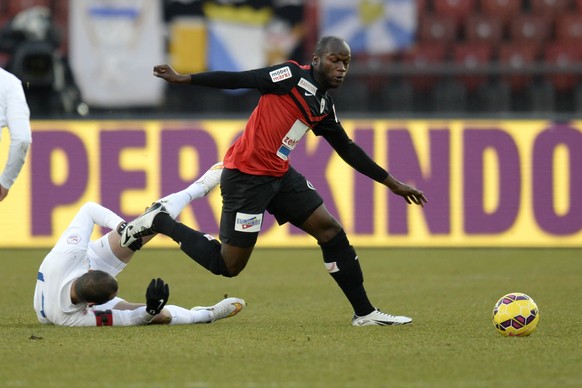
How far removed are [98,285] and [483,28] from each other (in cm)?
1171

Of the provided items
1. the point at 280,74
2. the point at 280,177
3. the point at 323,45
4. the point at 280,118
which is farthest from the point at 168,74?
the point at 280,177

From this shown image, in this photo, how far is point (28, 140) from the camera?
7.66 meters

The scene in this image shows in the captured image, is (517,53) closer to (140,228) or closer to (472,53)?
(472,53)

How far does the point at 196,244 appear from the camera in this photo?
319 inches

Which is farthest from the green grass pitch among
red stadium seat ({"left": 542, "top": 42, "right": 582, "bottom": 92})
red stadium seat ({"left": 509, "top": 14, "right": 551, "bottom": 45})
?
red stadium seat ({"left": 509, "top": 14, "right": 551, "bottom": 45})

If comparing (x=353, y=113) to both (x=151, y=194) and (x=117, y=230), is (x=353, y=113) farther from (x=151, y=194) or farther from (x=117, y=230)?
(x=117, y=230)

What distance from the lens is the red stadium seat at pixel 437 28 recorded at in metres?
18.2

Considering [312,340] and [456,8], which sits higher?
[456,8]

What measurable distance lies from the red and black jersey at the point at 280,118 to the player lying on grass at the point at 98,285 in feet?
2.39

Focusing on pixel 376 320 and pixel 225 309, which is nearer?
pixel 376 320

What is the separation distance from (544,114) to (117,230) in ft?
27.9

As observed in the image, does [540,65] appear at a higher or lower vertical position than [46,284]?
higher

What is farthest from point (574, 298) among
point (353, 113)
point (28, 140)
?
point (353, 113)

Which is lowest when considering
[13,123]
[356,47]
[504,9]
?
[13,123]
